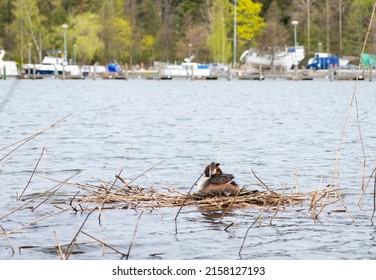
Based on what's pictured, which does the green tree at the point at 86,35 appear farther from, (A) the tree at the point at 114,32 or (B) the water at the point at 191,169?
(B) the water at the point at 191,169

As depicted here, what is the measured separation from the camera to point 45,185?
22.2 metres

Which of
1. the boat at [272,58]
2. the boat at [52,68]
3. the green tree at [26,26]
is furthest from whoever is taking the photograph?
the green tree at [26,26]

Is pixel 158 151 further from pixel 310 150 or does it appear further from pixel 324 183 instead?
pixel 324 183

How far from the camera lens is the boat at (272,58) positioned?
133 m

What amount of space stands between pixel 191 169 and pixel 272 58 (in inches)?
4442

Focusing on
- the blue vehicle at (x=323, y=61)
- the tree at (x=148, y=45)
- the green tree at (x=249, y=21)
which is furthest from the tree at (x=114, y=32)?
the blue vehicle at (x=323, y=61)

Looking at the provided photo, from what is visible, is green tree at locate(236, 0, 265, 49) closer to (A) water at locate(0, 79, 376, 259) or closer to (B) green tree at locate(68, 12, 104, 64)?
(B) green tree at locate(68, 12, 104, 64)

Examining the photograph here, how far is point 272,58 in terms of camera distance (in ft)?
452

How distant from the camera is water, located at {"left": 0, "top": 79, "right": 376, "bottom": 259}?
15453mm

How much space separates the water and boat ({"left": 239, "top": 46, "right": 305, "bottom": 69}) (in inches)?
2881

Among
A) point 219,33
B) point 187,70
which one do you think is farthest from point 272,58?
point 187,70

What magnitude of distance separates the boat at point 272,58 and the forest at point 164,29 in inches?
50.1
